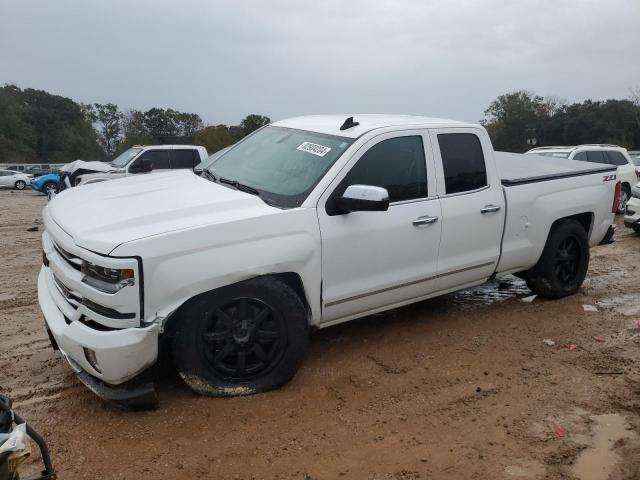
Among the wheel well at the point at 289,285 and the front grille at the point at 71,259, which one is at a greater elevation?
the front grille at the point at 71,259

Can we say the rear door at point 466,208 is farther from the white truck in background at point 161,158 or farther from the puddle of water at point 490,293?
the white truck in background at point 161,158

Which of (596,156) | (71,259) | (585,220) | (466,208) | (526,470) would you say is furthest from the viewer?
(596,156)

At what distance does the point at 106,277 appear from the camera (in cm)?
323

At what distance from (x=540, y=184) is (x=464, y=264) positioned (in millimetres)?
1296

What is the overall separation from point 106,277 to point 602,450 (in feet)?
9.93

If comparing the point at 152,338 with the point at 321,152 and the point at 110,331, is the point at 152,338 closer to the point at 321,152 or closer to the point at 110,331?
the point at 110,331

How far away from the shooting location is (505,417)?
3611 millimetres

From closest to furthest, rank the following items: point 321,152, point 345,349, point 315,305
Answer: point 315,305, point 321,152, point 345,349

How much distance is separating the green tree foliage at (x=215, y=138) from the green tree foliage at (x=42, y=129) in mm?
23277

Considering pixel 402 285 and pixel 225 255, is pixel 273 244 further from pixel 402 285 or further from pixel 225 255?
pixel 402 285

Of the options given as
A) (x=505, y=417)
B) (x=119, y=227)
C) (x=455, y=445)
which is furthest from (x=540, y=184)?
(x=119, y=227)

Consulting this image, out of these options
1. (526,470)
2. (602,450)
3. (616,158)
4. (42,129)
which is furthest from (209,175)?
Result: (42,129)

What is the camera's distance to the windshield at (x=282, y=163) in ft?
13.2

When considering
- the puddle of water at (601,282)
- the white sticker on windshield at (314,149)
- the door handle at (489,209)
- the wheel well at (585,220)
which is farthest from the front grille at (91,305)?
the puddle of water at (601,282)
